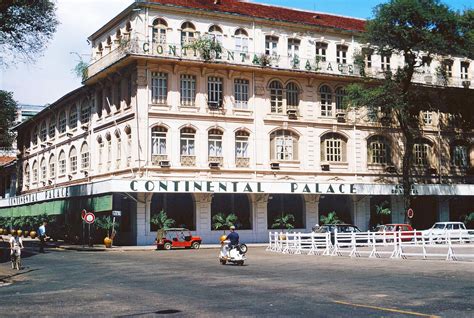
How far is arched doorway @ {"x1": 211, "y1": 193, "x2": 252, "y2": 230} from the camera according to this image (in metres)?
44.2

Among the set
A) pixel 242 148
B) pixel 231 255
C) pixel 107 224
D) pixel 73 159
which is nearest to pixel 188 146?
pixel 242 148

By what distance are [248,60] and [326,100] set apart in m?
6.96

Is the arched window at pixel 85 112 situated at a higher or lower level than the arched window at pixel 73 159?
higher

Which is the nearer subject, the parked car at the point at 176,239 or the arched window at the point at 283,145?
the parked car at the point at 176,239

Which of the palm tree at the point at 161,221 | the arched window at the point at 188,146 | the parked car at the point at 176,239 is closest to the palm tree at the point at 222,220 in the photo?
the palm tree at the point at 161,221

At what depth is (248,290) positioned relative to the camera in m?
15.1

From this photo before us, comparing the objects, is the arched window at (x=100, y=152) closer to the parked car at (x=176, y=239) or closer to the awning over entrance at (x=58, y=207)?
the awning over entrance at (x=58, y=207)

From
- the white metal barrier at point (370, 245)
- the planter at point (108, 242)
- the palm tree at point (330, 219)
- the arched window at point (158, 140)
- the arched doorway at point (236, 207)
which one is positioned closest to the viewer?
the white metal barrier at point (370, 245)

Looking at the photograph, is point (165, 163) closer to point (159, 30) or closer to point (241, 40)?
point (159, 30)

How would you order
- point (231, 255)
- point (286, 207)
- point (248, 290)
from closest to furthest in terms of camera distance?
point (248, 290)
point (231, 255)
point (286, 207)

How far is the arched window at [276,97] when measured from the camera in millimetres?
45938

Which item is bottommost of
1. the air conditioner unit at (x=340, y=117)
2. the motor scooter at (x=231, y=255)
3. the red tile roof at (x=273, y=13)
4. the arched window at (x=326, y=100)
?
the motor scooter at (x=231, y=255)

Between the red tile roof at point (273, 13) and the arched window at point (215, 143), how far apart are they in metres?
8.51

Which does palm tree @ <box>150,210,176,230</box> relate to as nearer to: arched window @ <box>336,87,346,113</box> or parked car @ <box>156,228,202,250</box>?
parked car @ <box>156,228,202,250</box>
